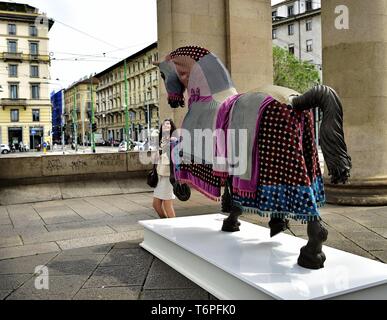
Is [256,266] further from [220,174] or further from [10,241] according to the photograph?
[10,241]

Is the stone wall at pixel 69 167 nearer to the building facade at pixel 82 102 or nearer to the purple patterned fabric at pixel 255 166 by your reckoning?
the purple patterned fabric at pixel 255 166

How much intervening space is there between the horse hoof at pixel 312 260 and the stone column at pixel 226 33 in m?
6.56

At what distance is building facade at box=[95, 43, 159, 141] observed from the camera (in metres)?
51.7

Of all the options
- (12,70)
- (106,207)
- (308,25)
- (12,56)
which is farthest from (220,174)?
(308,25)

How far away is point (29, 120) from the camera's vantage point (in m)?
50.3

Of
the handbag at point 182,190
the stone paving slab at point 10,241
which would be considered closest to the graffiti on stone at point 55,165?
the stone paving slab at point 10,241

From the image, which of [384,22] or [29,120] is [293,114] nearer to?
[384,22]

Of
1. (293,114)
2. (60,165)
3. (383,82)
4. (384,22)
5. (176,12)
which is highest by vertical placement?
(176,12)

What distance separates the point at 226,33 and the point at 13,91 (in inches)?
1572

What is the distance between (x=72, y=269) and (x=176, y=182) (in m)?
1.41

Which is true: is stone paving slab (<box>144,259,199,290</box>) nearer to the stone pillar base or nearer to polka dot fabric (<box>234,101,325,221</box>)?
polka dot fabric (<box>234,101,325,221</box>)

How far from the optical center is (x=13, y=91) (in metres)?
43.5

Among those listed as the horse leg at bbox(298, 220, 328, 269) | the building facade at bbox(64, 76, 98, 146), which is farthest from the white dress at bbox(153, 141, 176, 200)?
the building facade at bbox(64, 76, 98, 146)
